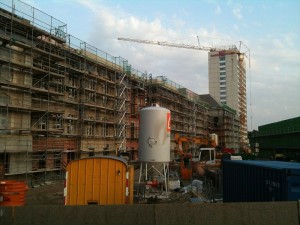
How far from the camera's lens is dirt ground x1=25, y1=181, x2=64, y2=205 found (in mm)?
18969

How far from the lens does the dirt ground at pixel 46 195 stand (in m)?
19.0

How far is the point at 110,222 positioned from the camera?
888 cm

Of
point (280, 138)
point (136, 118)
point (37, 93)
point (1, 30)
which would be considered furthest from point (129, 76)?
point (280, 138)

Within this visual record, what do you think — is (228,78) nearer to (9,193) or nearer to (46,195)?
(46,195)

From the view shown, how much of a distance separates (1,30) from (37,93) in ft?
18.0

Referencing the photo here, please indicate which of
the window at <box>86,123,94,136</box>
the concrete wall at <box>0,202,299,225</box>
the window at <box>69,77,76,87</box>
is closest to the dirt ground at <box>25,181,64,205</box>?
the window at <box>86,123,94,136</box>

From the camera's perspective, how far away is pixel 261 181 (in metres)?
11.3

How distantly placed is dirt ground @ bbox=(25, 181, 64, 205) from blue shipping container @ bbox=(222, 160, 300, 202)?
923 centimetres

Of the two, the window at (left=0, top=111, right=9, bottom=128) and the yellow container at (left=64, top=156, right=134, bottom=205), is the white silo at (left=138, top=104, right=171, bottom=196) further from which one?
the window at (left=0, top=111, right=9, bottom=128)

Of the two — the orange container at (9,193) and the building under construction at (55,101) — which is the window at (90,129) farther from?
the orange container at (9,193)

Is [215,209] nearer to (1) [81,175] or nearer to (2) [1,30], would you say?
(1) [81,175]

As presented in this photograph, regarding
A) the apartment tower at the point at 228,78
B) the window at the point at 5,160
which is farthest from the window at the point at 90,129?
the apartment tower at the point at 228,78

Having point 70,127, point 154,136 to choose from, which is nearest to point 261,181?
point 154,136

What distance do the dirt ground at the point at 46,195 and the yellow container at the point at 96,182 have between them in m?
5.98
